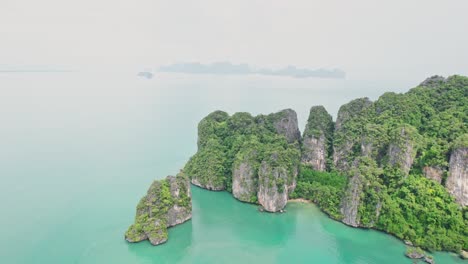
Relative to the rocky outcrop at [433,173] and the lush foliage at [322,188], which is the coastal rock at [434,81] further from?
the lush foliage at [322,188]

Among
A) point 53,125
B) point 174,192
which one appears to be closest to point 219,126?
A: point 174,192

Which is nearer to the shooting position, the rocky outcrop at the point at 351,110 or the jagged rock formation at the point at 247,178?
the jagged rock formation at the point at 247,178

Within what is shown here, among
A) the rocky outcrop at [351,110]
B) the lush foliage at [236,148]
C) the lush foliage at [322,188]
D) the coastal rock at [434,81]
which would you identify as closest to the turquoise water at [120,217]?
the lush foliage at [322,188]

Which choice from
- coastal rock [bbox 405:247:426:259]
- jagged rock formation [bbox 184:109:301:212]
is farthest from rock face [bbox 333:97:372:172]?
coastal rock [bbox 405:247:426:259]

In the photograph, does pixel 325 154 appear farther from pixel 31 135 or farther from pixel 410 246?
pixel 31 135

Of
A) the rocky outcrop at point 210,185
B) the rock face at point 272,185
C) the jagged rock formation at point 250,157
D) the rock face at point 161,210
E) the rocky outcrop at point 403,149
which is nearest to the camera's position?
the rock face at point 161,210

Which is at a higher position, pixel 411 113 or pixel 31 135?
pixel 411 113

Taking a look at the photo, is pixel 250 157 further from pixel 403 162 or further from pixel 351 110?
pixel 351 110
